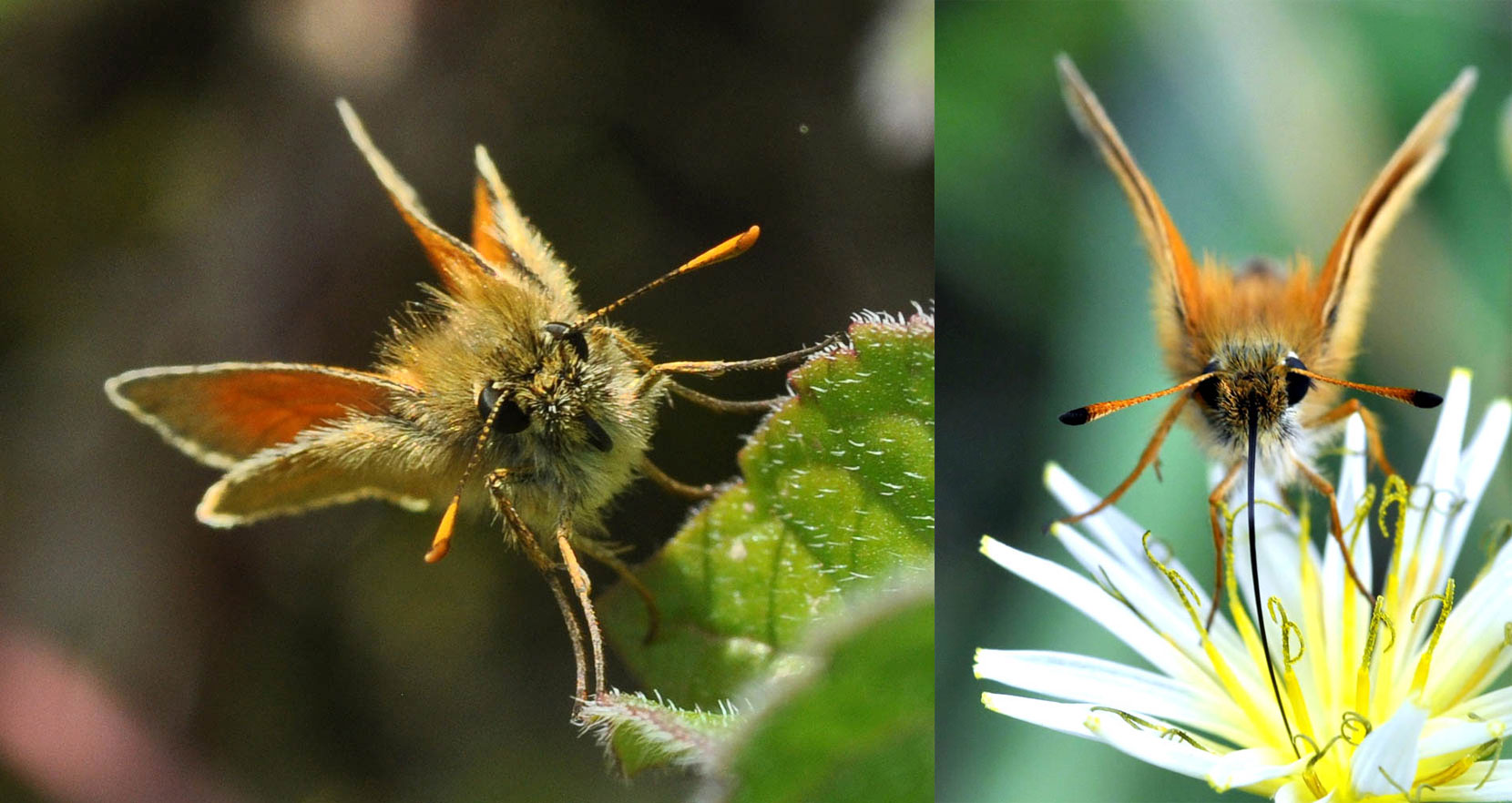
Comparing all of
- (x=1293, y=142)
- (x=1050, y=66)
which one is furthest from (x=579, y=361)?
(x=1293, y=142)

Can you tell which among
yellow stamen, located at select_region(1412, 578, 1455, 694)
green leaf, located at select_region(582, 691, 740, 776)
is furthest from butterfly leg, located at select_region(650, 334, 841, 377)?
yellow stamen, located at select_region(1412, 578, 1455, 694)

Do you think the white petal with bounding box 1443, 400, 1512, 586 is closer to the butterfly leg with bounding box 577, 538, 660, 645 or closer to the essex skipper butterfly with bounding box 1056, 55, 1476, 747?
the essex skipper butterfly with bounding box 1056, 55, 1476, 747

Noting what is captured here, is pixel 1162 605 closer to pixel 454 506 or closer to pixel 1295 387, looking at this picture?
pixel 1295 387

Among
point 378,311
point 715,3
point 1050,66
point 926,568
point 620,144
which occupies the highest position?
point 1050,66

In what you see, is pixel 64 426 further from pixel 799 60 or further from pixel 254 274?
pixel 799 60

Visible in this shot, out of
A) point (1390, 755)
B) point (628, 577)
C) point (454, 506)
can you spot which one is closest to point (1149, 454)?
point (1390, 755)
